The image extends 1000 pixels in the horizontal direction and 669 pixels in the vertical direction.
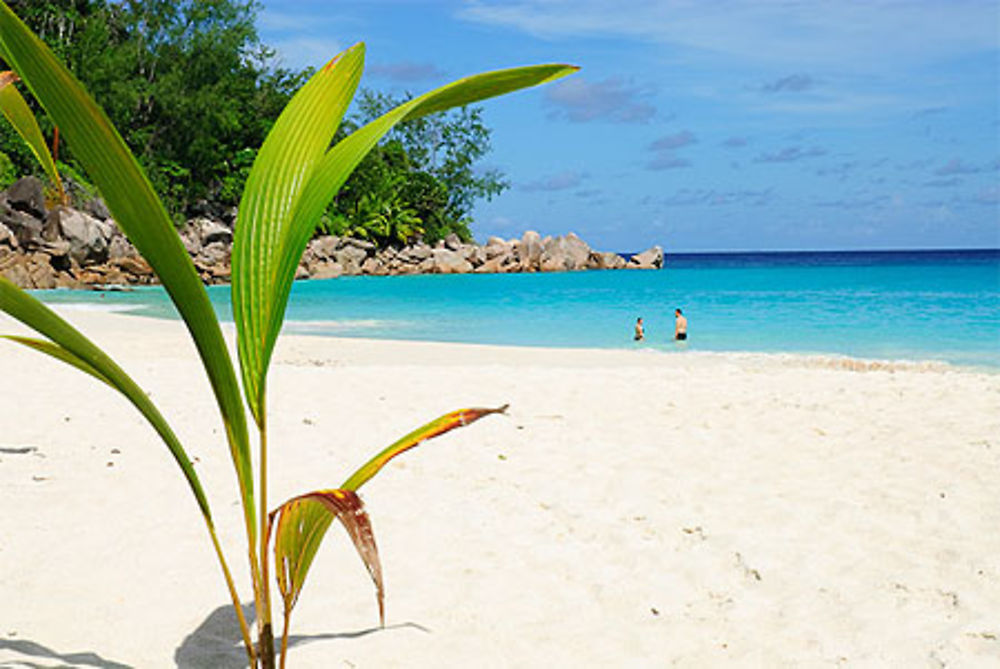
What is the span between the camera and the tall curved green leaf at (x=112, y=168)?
3.91ft

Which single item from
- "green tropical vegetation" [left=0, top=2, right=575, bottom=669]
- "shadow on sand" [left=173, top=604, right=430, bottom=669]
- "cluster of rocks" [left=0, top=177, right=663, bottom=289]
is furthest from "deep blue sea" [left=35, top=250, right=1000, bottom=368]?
"green tropical vegetation" [left=0, top=2, right=575, bottom=669]

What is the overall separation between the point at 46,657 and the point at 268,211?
140cm

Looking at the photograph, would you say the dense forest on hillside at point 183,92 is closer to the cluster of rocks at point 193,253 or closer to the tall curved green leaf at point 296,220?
the cluster of rocks at point 193,253

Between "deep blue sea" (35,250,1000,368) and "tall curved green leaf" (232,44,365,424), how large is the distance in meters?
12.9

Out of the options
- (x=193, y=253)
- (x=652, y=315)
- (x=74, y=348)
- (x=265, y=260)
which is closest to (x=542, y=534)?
(x=265, y=260)

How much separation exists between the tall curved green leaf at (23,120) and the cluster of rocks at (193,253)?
45.6 feet

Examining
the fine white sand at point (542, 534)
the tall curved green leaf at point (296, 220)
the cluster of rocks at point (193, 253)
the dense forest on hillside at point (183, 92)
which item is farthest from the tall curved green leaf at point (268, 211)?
the dense forest on hillside at point (183, 92)

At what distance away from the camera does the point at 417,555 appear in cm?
311

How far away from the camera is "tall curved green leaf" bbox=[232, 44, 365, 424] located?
1477mm

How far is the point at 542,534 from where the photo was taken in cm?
337

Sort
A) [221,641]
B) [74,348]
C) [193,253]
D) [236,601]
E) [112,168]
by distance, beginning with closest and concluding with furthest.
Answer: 1. [112,168]
2. [74,348]
3. [236,601]
4. [221,641]
5. [193,253]

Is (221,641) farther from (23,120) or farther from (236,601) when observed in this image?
(23,120)

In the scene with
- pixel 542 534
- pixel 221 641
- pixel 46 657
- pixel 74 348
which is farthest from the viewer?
pixel 542 534

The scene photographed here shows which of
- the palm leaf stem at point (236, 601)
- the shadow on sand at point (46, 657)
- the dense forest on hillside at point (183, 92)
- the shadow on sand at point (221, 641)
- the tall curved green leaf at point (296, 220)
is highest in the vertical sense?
the dense forest on hillside at point (183, 92)
